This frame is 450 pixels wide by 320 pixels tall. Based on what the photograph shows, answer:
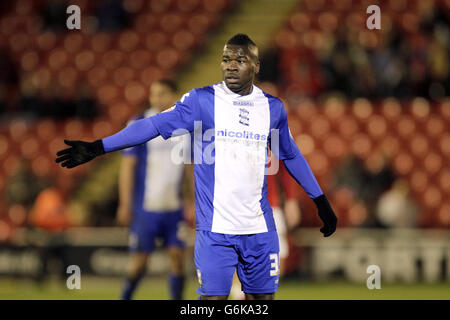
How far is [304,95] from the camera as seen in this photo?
12766 mm

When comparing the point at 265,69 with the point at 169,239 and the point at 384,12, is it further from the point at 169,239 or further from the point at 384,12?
the point at 169,239

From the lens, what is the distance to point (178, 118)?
4.13m

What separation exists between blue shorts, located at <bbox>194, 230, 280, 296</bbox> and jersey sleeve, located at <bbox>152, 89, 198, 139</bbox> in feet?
2.00

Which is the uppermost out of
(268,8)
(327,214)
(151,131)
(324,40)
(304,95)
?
(268,8)

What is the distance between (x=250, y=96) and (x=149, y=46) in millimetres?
10927

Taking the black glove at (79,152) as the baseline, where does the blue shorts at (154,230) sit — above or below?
below

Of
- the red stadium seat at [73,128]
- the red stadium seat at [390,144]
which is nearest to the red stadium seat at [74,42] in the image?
the red stadium seat at [73,128]

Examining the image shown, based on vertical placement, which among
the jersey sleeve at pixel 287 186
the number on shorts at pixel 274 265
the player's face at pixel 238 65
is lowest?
the number on shorts at pixel 274 265

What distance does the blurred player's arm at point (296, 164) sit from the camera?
4.38 meters

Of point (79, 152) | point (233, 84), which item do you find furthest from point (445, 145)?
point (79, 152)

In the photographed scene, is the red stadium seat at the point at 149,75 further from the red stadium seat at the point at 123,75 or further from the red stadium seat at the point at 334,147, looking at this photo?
Answer: the red stadium seat at the point at 334,147

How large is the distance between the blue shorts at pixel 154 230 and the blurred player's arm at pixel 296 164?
100 inches

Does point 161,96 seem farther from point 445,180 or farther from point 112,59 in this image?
point 112,59
